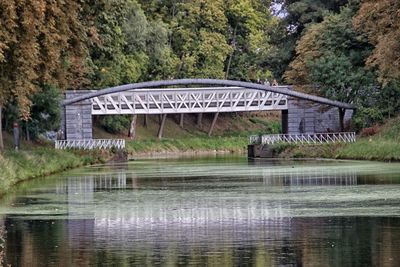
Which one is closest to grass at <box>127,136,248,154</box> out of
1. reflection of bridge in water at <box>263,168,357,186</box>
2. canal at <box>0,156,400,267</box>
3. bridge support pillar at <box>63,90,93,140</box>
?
bridge support pillar at <box>63,90,93,140</box>

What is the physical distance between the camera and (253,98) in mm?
82750

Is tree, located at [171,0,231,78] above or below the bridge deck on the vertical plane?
above

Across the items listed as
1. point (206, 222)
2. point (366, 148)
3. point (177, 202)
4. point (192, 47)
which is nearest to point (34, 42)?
point (177, 202)

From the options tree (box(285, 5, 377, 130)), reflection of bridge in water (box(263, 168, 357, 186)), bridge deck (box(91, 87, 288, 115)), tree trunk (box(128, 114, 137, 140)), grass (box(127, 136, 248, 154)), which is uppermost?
tree (box(285, 5, 377, 130))

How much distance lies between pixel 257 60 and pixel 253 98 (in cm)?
1006

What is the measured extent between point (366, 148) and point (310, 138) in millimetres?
11632

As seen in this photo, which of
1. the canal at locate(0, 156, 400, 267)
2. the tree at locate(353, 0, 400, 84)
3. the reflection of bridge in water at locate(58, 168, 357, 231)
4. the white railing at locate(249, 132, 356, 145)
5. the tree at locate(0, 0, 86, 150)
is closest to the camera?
the canal at locate(0, 156, 400, 267)

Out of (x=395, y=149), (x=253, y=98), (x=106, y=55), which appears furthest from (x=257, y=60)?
(x=395, y=149)

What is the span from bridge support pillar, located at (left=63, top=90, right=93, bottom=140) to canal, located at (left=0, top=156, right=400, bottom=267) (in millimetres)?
33723

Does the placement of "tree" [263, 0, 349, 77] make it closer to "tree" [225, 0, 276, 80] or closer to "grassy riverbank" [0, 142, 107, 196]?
"tree" [225, 0, 276, 80]

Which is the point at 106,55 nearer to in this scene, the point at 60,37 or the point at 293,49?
the point at 293,49

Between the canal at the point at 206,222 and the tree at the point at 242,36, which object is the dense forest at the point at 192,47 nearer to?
the tree at the point at 242,36

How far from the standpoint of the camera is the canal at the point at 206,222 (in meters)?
19.1

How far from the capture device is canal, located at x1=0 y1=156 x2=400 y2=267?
19125 mm
